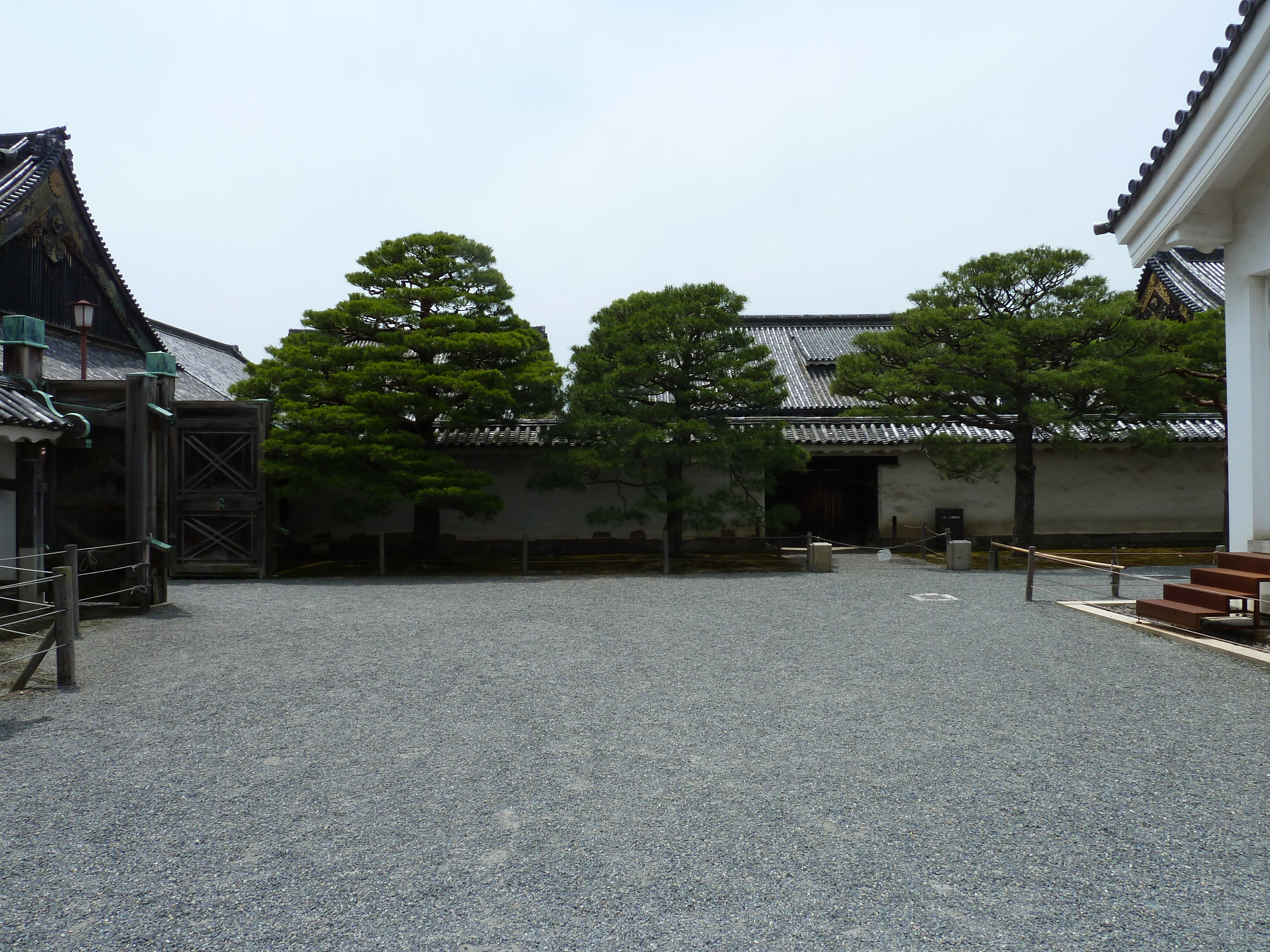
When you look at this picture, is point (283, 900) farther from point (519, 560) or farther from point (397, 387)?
point (519, 560)

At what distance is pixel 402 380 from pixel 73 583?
24.0 ft

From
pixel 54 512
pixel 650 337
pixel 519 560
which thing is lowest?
pixel 519 560

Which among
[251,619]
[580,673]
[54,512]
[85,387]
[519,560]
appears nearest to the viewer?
[580,673]

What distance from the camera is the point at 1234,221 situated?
676cm

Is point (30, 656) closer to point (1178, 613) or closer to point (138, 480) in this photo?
point (138, 480)

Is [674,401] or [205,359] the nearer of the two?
[674,401]

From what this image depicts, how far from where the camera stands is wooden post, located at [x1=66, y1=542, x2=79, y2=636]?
18.6 feet

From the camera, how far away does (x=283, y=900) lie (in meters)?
2.68

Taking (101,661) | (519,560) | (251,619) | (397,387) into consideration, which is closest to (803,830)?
(101,661)

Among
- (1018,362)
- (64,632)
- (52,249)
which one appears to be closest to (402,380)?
(52,249)

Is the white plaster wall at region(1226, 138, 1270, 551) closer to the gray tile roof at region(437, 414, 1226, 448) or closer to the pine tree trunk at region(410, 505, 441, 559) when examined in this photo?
the gray tile roof at region(437, 414, 1226, 448)

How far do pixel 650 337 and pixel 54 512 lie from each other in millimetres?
8313

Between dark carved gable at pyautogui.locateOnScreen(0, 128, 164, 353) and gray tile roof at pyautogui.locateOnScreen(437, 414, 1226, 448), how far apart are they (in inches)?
262

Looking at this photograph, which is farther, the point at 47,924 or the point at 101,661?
the point at 101,661
